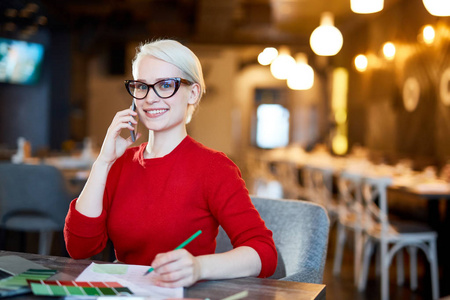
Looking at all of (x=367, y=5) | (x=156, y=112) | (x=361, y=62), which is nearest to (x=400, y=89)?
(x=361, y=62)

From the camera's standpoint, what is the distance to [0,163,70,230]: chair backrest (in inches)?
132

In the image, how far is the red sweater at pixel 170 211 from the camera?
129 cm

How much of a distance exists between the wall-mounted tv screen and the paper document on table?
26.6 ft

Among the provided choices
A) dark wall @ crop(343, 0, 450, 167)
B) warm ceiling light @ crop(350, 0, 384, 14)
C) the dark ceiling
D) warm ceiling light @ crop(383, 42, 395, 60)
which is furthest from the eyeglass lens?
warm ceiling light @ crop(383, 42, 395, 60)

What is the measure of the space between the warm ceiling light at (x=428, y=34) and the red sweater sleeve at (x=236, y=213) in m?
5.97

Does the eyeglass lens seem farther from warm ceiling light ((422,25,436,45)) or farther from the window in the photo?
the window

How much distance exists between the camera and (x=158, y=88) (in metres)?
1.34

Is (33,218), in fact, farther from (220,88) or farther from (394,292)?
(220,88)

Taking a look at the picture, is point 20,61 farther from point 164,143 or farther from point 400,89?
point 164,143

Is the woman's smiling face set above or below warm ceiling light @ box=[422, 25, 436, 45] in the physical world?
below

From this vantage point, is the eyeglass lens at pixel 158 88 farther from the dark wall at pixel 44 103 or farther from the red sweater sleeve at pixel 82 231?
the dark wall at pixel 44 103

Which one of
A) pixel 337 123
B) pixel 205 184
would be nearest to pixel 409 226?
pixel 205 184

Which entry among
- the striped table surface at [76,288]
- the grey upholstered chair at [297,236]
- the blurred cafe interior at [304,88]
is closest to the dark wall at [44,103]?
the blurred cafe interior at [304,88]

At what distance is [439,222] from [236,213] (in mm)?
3340
